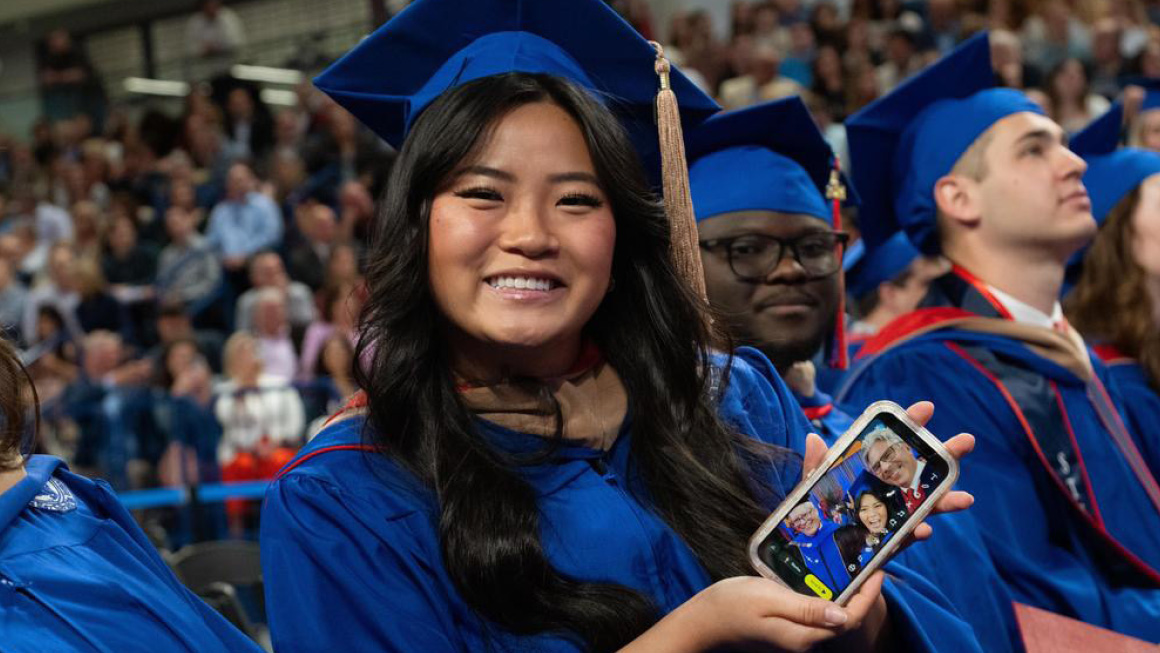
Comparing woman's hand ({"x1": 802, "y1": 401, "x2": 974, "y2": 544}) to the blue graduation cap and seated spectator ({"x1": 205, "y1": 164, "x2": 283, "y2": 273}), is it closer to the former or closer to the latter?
the blue graduation cap

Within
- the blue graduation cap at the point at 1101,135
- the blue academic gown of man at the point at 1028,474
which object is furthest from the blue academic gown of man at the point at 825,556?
the blue graduation cap at the point at 1101,135

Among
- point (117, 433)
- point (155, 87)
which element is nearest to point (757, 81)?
point (117, 433)

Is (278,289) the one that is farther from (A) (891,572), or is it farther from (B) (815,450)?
(B) (815,450)

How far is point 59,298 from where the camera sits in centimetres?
1184

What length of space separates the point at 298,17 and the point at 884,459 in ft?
61.1

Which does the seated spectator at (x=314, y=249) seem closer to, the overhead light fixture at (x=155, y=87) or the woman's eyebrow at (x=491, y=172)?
the overhead light fixture at (x=155, y=87)

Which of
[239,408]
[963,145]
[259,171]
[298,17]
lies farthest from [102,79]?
[963,145]

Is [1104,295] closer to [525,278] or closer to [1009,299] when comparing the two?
[1009,299]

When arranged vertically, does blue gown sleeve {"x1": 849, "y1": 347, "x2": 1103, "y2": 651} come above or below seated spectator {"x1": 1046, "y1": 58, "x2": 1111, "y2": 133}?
below

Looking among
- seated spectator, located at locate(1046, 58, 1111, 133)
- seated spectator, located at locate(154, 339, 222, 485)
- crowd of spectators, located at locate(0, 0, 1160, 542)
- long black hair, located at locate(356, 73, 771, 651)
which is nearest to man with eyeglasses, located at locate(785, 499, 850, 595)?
long black hair, located at locate(356, 73, 771, 651)

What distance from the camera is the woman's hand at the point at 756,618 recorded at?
1789 mm

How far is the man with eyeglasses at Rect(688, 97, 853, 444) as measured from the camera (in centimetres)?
310

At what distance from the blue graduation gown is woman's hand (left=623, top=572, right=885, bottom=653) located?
0.67 meters

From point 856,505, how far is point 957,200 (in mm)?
1974
